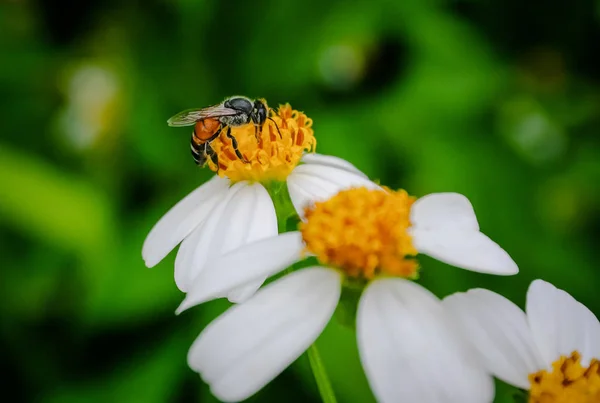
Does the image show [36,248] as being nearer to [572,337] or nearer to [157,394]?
[157,394]

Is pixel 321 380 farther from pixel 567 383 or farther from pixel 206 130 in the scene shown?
pixel 206 130

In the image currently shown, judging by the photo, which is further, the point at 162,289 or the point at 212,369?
the point at 162,289

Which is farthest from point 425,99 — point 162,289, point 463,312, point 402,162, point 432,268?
point 463,312

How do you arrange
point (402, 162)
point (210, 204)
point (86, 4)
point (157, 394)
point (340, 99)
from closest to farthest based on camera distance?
point (210, 204), point (157, 394), point (402, 162), point (340, 99), point (86, 4)

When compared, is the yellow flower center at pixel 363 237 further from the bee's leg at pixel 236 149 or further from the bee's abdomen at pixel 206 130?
the bee's abdomen at pixel 206 130

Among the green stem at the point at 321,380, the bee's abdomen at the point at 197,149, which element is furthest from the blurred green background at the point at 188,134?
the green stem at the point at 321,380

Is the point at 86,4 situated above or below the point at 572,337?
above
